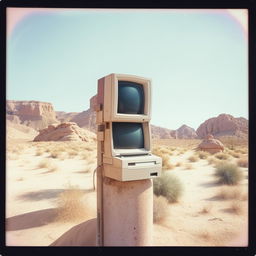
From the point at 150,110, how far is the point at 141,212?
1308mm

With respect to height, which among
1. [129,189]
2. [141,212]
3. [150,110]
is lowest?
[141,212]

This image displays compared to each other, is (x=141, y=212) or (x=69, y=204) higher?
(x=141, y=212)

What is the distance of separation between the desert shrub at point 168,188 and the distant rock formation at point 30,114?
70237 mm

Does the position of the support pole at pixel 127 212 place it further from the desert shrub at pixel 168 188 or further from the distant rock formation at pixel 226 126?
the distant rock formation at pixel 226 126

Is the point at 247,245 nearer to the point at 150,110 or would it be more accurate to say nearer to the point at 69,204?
the point at 150,110

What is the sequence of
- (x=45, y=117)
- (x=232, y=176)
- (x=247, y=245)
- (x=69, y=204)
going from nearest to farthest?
(x=247, y=245) → (x=69, y=204) → (x=232, y=176) → (x=45, y=117)

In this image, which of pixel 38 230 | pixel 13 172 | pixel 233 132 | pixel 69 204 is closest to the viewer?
pixel 38 230

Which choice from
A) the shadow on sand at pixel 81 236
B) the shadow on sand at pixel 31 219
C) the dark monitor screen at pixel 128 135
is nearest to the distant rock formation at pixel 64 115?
the shadow on sand at pixel 31 219

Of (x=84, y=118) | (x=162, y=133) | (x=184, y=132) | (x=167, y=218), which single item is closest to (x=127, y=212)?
(x=167, y=218)

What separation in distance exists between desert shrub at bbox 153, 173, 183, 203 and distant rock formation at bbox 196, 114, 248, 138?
158 feet

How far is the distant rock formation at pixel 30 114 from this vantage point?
229ft

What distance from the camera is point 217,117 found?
56.1 meters

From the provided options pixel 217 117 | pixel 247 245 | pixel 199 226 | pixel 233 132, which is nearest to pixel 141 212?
pixel 247 245

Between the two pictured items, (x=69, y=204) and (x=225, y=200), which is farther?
(x=225, y=200)
